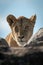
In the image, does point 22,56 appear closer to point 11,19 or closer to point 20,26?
point 11,19

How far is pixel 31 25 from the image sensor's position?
1291cm

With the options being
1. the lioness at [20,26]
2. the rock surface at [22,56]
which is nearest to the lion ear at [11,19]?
the lioness at [20,26]

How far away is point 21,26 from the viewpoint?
1273 centimetres

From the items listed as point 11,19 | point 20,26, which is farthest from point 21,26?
point 11,19

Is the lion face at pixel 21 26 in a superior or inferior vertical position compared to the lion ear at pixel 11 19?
inferior

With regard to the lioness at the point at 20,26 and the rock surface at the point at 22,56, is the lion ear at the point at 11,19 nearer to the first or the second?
the lioness at the point at 20,26

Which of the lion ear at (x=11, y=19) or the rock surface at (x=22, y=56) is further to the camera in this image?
the lion ear at (x=11, y=19)

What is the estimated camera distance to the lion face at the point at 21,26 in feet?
40.8

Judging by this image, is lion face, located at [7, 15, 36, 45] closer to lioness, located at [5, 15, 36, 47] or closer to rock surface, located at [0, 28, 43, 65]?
lioness, located at [5, 15, 36, 47]

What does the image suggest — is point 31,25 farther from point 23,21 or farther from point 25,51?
point 25,51

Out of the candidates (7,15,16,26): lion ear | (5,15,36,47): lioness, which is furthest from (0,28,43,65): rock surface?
(7,15,16,26): lion ear

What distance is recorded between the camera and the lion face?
40.8ft

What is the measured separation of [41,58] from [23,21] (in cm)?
912

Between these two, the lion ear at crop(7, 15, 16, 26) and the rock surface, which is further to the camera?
the lion ear at crop(7, 15, 16, 26)
